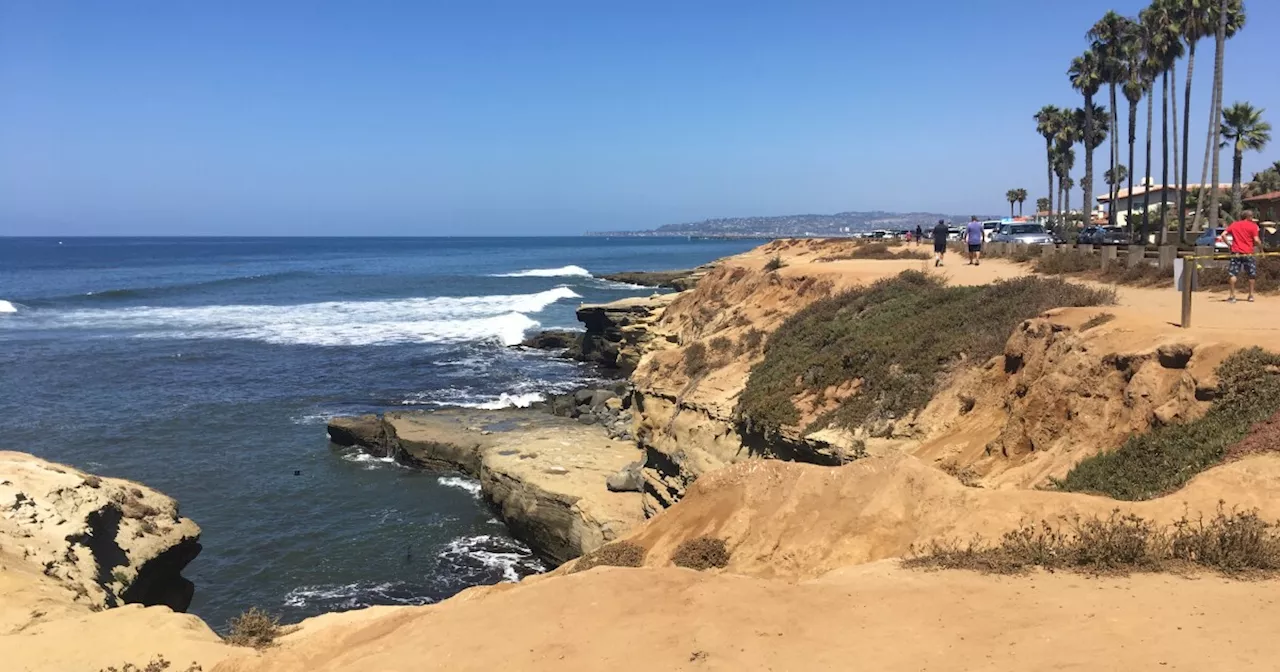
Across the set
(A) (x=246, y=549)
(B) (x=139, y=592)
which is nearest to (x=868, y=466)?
(B) (x=139, y=592)

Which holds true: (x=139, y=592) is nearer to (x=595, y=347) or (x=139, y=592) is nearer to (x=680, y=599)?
(x=680, y=599)

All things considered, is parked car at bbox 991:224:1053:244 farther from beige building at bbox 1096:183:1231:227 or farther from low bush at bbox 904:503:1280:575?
low bush at bbox 904:503:1280:575

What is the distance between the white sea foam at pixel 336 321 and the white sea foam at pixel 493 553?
26867mm

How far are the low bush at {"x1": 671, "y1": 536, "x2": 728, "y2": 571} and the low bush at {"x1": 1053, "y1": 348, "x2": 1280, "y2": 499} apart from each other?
4042 mm

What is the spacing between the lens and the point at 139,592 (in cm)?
1338

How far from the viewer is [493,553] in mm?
17391

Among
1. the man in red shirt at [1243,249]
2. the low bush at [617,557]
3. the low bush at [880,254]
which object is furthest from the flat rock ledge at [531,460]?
the low bush at [880,254]

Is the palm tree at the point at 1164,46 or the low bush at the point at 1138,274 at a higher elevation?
the palm tree at the point at 1164,46

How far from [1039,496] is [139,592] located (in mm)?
14157

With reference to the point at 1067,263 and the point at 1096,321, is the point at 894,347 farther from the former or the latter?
the point at 1067,263

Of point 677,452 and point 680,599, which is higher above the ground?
point 680,599

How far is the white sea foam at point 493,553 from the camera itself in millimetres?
16828

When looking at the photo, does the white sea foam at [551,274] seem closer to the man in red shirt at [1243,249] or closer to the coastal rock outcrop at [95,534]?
the coastal rock outcrop at [95,534]

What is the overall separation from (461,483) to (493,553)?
452 cm
